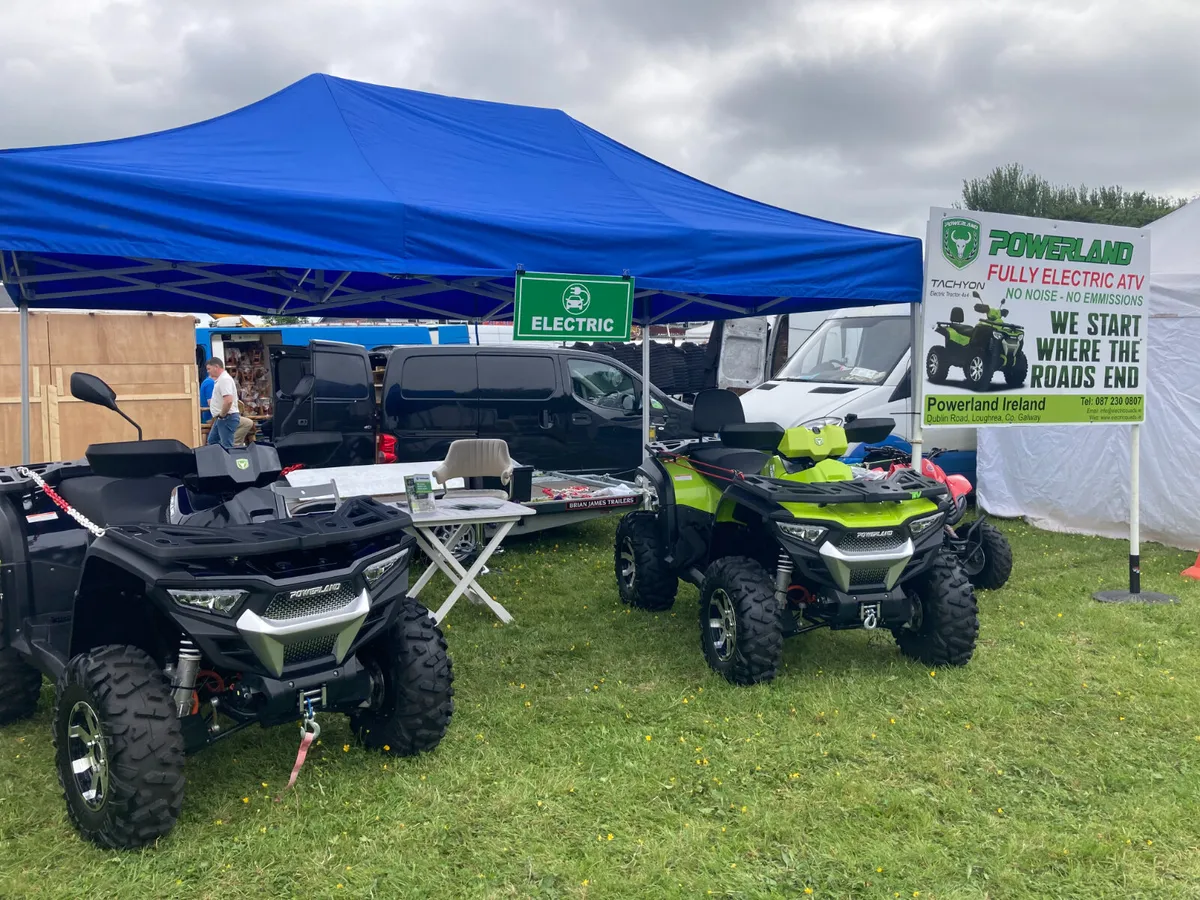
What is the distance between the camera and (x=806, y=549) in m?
4.14

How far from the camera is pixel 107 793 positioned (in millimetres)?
2807

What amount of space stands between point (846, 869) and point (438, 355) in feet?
19.9

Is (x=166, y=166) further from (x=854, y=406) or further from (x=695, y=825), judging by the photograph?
(x=854, y=406)

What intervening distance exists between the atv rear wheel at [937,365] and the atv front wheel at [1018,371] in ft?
1.63

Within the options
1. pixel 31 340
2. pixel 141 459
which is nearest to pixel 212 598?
pixel 141 459

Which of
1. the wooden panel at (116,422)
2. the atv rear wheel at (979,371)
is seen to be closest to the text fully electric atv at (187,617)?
the atv rear wheel at (979,371)

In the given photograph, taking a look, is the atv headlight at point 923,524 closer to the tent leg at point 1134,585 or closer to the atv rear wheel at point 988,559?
the atv rear wheel at point 988,559

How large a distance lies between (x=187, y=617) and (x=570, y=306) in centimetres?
265

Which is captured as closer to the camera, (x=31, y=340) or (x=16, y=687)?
(x=16, y=687)

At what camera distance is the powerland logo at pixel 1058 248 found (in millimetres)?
5457

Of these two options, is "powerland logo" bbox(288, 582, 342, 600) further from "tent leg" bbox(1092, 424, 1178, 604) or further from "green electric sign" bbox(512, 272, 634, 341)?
"tent leg" bbox(1092, 424, 1178, 604)

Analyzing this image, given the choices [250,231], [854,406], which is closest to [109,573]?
[250,231]

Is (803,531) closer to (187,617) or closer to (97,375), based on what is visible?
(187,617)

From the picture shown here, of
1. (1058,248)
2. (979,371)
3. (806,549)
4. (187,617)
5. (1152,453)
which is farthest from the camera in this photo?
(1152,453)
